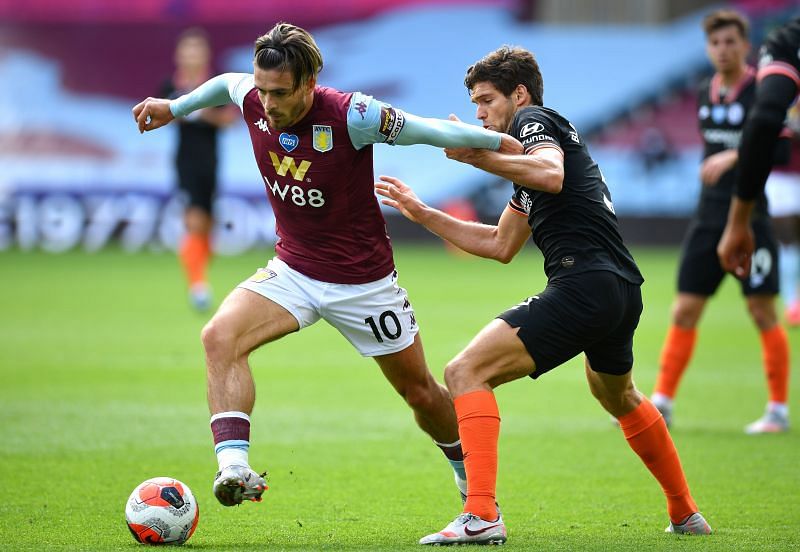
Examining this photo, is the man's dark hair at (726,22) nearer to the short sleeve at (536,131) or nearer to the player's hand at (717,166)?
the player's hand at (717,166)

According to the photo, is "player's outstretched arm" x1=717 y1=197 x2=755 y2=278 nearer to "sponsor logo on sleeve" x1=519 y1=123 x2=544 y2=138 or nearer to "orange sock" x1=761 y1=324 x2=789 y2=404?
"sponsor logo on sleeve" x1=519 y1=123 x2=544 y2=138

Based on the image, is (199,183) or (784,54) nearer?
(784,54)

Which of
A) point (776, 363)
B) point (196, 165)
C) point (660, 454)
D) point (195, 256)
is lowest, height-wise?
point (195, 256)

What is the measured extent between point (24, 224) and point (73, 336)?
15.4 meters

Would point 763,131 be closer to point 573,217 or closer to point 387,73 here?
point 573,217

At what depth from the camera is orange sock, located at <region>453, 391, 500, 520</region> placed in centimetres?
538

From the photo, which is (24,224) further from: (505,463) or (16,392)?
(505,463)

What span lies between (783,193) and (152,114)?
798 centimetres

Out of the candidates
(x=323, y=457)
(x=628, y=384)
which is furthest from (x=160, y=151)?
(x=628, y=384)

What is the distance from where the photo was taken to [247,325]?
5.77 m

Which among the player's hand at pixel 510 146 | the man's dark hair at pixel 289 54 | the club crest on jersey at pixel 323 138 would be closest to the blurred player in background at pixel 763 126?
the player's hand at pixel 510 146

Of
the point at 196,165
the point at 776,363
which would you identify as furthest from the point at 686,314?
the point at 196,165

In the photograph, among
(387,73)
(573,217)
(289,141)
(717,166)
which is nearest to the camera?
(573,217)

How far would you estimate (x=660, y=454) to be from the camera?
5.85 m
